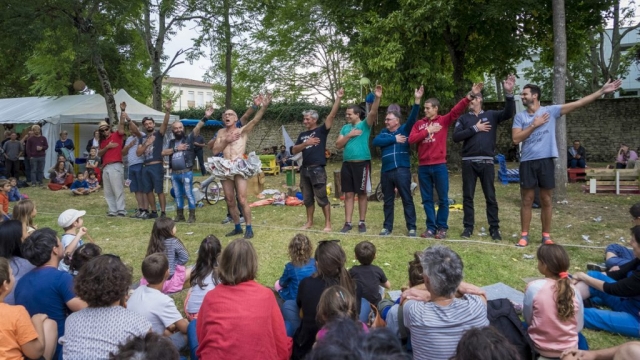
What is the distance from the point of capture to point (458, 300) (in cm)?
278

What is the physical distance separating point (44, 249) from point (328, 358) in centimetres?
283

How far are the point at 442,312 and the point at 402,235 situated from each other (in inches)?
161

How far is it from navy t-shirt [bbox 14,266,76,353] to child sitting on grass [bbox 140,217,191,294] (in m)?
1.55

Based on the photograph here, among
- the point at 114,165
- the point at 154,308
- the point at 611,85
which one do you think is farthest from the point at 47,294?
the point at 114,165

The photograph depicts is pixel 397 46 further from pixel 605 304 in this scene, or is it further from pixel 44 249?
pixel 44 249

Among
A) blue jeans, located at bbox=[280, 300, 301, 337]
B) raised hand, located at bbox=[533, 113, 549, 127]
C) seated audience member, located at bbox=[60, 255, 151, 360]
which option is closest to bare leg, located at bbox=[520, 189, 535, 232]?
raised hand, located at bbox=[533, 113, 549, 127]

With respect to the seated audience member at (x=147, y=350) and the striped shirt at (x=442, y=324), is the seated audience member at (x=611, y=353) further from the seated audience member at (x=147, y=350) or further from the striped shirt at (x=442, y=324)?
the seated audience member at (x=147, y=350)

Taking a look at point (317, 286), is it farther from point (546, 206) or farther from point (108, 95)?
point (108, 95)

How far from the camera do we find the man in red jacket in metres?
6.50

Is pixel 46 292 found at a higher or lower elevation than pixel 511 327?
higher

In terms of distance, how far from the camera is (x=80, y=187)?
43.7ft

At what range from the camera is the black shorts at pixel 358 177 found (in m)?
6.95

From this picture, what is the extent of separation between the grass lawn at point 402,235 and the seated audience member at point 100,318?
6.52 ft

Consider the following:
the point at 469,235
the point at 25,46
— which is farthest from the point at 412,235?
the point at 25,46
